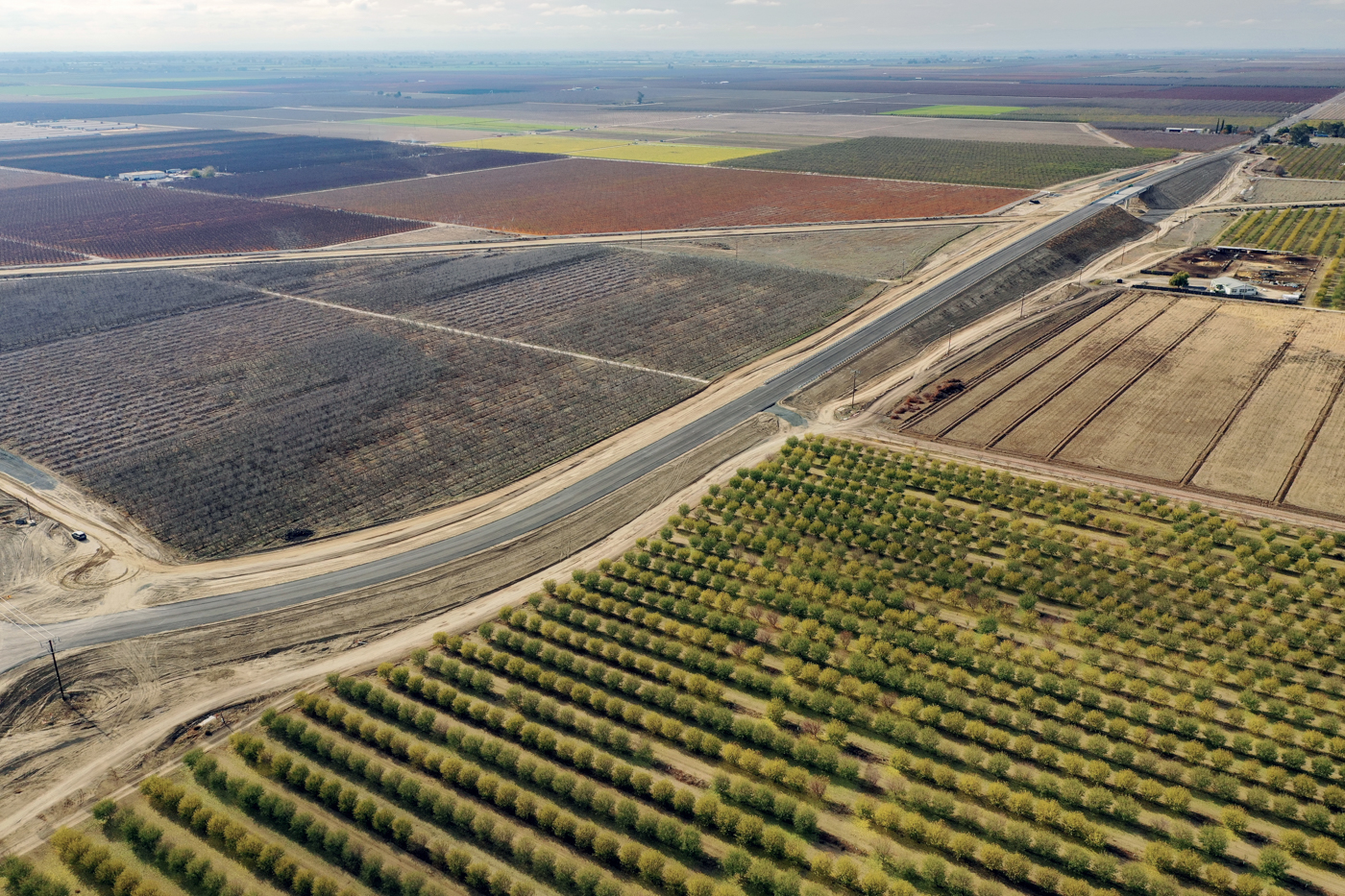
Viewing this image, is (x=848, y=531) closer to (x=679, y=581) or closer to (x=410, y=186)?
(x=679, y=581)

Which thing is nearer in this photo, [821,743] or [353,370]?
[821,743]

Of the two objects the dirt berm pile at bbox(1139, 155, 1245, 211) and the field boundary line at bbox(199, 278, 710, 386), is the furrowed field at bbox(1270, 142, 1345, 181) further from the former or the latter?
the field boundary line at bbox(199, 278, 710, 386)

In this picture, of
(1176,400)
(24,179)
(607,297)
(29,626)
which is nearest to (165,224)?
(24,179)

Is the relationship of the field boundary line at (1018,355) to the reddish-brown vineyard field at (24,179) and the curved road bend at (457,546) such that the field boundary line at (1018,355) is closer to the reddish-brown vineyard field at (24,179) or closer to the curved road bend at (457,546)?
the curved road bend at (457,546)

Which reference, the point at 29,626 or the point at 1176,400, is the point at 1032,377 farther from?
the point at 29,626

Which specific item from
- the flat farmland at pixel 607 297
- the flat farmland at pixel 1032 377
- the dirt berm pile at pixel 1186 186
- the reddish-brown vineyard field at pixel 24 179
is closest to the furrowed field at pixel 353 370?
the flat farmland at pixel 607 297

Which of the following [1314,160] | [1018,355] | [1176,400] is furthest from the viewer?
[1314,160]

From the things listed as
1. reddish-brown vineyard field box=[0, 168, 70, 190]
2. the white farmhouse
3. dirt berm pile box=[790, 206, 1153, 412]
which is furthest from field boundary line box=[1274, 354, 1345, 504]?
reddish-brown vineyard field box=[0, 168, 70, 190]

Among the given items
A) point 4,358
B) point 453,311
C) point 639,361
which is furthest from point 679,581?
point 4,358
